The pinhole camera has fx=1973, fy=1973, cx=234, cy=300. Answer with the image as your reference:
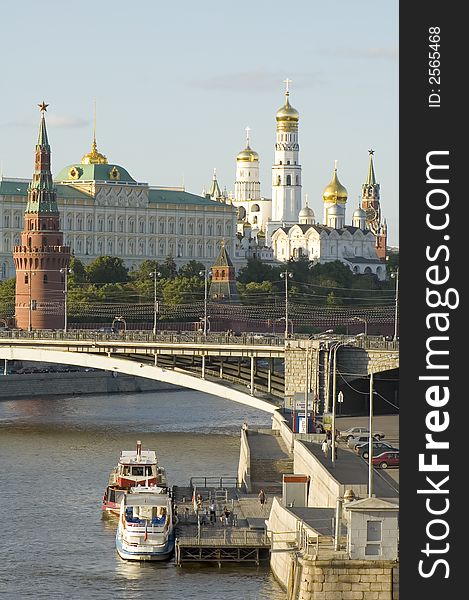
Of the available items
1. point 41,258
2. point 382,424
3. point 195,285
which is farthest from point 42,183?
point 382,424

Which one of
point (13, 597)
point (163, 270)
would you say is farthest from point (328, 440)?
point (163, 270)

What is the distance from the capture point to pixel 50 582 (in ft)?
158

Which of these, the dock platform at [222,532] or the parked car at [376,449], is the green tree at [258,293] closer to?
the parked car at [376,449]

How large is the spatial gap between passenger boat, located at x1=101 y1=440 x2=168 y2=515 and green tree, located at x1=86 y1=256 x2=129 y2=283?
94.0 meters

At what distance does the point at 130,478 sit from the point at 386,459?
7.99m

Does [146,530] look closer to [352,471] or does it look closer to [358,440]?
[352,471]

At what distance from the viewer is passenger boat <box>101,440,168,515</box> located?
59094 mm

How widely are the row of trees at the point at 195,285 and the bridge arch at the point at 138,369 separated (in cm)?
4626

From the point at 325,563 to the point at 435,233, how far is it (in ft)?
40.4

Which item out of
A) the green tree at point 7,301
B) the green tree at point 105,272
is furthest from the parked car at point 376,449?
the green tree at point 105,272

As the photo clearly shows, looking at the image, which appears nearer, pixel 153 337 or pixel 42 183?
pixel 153 337

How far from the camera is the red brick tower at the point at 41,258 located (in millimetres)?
134375

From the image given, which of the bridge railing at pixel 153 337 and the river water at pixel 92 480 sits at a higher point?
the bridge railing at pixel 153 337

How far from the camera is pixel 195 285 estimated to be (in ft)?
501
